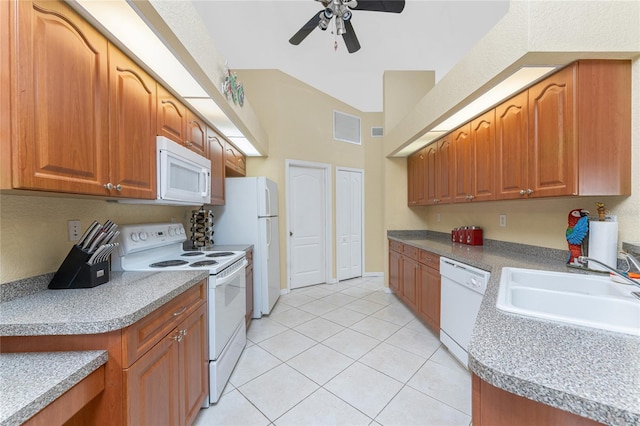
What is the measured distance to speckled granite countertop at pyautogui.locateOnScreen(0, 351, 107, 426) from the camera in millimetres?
611

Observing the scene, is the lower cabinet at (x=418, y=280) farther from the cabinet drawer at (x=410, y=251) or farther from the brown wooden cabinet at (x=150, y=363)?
the brown wooden cabinet at (x=150, y=363)

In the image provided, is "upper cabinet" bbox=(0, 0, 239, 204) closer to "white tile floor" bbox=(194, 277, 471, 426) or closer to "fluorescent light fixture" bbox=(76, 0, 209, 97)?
"fluorescent light fixture" bbox=(76, 0, 209, 97)

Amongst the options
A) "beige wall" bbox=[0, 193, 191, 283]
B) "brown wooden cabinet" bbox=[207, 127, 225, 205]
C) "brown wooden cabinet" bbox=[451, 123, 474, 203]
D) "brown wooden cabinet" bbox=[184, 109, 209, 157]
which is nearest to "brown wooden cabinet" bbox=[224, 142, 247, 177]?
"brown wooden cabinet" bbox=[207, 127, 225, 205]

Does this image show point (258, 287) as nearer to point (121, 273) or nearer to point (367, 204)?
point (121, 273)

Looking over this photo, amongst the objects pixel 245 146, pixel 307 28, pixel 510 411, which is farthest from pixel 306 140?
pixel 510 411

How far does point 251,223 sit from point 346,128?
2735 millimetres

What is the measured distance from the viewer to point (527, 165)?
1.78m

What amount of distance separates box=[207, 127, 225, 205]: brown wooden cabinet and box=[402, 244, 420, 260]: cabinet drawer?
2.29 meters

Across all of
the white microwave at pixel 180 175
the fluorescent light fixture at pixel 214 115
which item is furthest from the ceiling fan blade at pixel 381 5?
the white microwave at pixel 180 175

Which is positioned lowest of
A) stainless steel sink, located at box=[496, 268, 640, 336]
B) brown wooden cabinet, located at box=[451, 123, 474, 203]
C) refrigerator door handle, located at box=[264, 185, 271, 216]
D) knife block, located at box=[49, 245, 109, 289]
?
stainless steel sink, located at box=[496, 268, 640, 336]

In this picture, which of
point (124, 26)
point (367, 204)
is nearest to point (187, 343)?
→ point (124, 26)

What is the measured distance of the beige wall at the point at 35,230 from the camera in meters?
1.10

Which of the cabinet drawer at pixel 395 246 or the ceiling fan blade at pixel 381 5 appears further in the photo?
the cabinet drawer at pixel 395 246

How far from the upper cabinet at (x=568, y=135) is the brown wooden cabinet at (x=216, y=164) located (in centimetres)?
252
